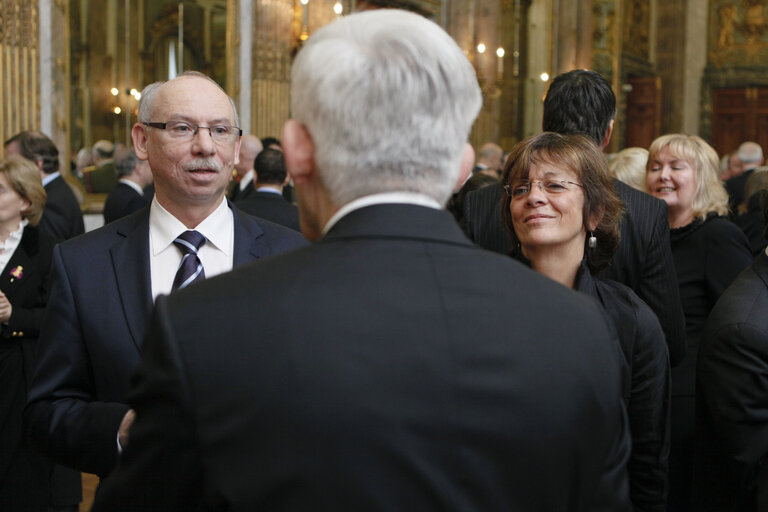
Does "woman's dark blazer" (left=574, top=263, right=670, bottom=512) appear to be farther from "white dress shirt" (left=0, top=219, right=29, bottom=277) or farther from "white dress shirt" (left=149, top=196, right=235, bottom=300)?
"white dress shirt" (left=0, top=219, right=29, bottom=277)

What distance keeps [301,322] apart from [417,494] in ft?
0.87

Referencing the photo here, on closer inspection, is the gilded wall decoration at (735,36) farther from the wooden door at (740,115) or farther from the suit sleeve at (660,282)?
the suit sleeve at (660,282)

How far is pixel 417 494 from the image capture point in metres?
1.12

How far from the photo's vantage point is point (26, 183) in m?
4.07

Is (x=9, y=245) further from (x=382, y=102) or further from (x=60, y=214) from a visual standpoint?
(x=382, y=102)

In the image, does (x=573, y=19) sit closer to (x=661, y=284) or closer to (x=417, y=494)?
(x=661, y=284)

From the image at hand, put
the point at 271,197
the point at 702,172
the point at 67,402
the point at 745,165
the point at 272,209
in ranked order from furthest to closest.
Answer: the point at 745,165
the point at 271,197
the point at 272,209
the point at 702,172
the point at 67,402

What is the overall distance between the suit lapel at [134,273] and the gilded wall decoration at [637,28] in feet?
59.6

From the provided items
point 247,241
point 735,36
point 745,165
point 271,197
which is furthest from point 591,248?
point 735,36

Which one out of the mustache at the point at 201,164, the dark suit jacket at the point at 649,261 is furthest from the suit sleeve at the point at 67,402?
the dark suit jacket at the point at 649,261

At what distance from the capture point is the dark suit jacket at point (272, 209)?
5445 mm

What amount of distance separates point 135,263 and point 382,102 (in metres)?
1.25

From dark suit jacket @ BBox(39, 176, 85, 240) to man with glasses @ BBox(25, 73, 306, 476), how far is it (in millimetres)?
3443

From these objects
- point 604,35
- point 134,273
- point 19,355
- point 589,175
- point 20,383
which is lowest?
point 20,383
